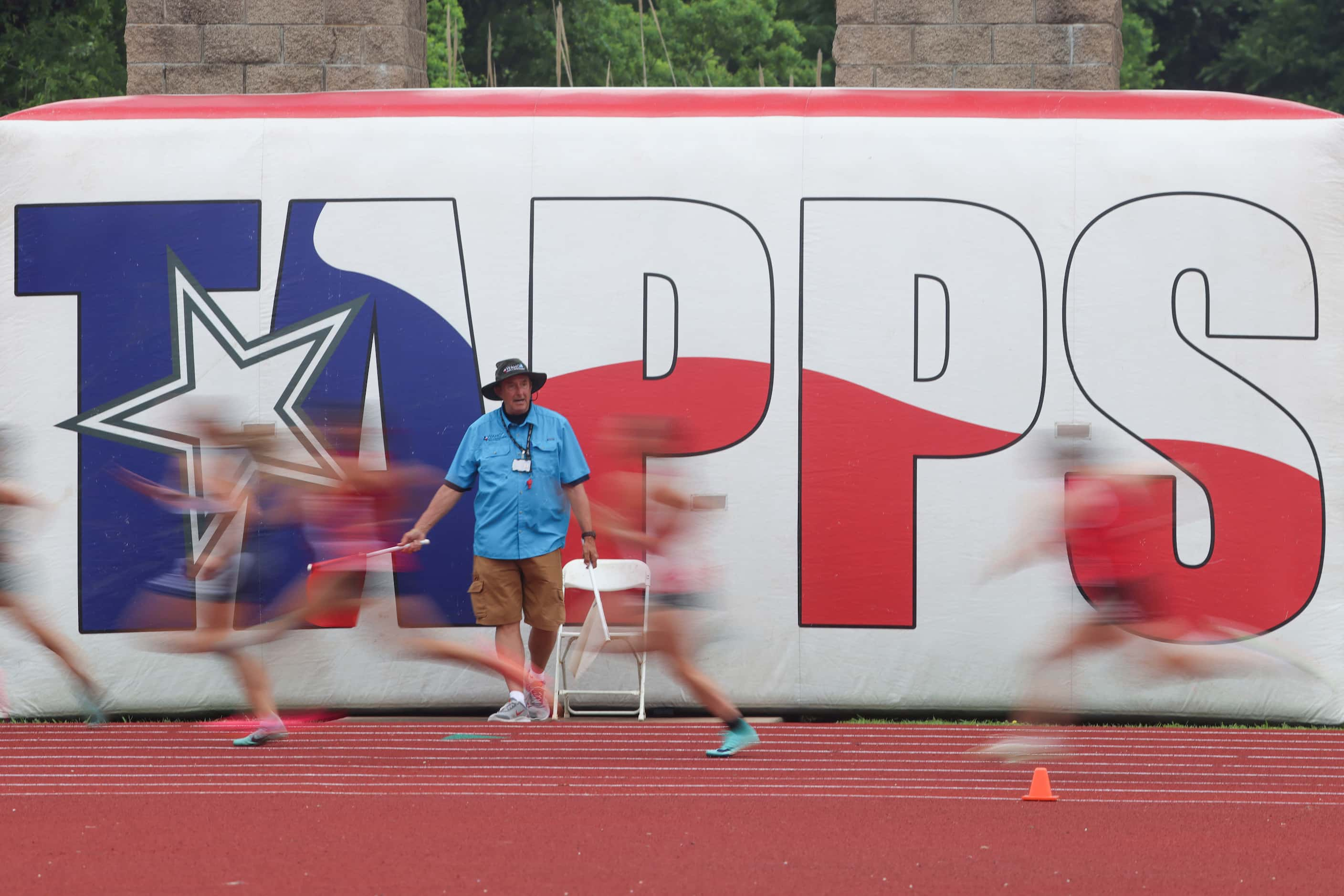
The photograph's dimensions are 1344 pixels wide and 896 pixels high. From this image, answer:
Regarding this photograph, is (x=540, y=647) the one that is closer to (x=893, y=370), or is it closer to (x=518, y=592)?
(x=518, y=592)

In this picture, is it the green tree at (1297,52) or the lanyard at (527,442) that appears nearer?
the lanyard at (527,442)

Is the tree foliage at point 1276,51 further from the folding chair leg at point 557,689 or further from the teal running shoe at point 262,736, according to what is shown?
the teal running shoe at point 262,736

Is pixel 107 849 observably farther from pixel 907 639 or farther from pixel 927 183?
pixel 927 183

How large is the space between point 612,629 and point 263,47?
407cm

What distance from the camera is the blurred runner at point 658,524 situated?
30.1 feet

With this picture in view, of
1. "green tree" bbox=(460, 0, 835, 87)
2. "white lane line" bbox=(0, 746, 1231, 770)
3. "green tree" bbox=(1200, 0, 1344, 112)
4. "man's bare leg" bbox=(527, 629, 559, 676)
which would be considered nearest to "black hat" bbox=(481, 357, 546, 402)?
"man's bare leg" bbox=(527, 629, 559, 676)

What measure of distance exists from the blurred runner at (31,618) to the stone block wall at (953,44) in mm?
5077

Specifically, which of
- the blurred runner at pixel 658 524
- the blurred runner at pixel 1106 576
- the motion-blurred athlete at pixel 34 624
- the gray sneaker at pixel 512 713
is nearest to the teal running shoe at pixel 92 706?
the motion-blurred athlete at pixel 34 624

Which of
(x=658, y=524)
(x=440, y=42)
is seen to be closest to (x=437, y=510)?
(x=658, y=524)

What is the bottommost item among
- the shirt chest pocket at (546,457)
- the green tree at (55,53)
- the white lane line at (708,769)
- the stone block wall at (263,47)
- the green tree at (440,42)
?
the white lane line at (708,769)

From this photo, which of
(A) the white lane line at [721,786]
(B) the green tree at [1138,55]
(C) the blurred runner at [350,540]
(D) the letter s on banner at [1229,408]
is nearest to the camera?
(A) the white lane line at [721,786]

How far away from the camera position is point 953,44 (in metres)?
10.9

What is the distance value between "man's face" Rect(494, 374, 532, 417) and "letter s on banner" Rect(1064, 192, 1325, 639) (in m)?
2.96

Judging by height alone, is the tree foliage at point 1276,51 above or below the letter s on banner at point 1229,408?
above
